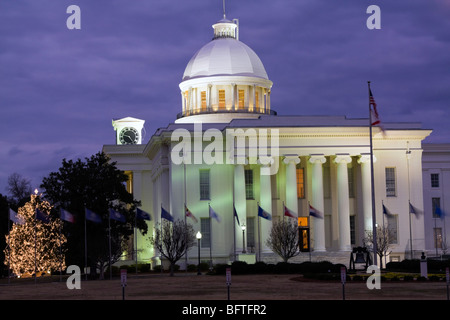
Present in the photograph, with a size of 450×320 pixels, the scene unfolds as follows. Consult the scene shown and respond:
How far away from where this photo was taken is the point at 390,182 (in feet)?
288

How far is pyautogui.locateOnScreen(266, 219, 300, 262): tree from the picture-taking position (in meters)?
74.2

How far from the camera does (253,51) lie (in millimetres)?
100938

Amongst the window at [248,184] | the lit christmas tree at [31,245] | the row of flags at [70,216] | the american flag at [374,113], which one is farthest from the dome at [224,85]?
the american flag at [374,113]

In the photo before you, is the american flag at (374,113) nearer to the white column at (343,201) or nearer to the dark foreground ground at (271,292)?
the dark foreground ground at (271,292)

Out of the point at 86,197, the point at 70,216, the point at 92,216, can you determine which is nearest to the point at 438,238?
the point at 86,197

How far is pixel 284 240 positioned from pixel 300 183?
1360 centimetres

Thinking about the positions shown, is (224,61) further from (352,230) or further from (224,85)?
(352,230)

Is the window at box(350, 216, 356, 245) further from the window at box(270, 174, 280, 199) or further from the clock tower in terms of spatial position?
the clock tower

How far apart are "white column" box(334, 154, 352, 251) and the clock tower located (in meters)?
30.5

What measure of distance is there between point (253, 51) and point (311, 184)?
70.6 ft

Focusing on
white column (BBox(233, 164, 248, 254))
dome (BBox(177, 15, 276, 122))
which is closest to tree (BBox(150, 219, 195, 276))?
white column (BBox(233, 164, 248, 254))

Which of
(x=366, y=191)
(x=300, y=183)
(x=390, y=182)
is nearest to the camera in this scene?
(x=366, y=191)
